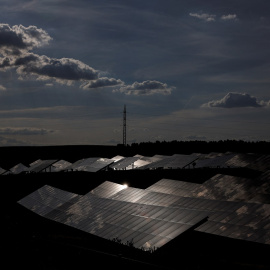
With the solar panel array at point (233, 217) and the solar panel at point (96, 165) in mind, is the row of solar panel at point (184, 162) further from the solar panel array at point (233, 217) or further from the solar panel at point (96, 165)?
the solar panel array at point (233, 217)

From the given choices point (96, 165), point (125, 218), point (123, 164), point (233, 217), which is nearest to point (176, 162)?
point (123, 164)

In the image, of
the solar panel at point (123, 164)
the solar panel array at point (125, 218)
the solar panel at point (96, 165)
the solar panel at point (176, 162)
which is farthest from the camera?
the solar panel at point (123, 164)

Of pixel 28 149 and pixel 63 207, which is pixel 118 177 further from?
pixel 28 149

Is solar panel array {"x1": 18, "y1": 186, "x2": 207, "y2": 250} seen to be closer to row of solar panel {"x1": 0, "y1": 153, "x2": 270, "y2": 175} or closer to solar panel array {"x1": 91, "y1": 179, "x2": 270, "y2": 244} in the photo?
solar panel array {"x1": 91, "y1": 179, "x2": 270, "y2": 244}

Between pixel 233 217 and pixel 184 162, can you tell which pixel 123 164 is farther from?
pixel 233 217

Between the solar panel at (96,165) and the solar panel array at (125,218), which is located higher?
the solar panel array at (125,218)

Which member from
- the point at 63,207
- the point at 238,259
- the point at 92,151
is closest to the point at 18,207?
the point at 63,207

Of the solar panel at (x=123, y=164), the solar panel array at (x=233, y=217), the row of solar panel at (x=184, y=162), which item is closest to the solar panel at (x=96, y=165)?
the row of solar panel at (x=184, y=162)

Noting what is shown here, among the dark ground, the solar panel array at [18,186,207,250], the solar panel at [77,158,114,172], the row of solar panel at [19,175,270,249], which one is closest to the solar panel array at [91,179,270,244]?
the row of solar panel at [19,175,270,249]
